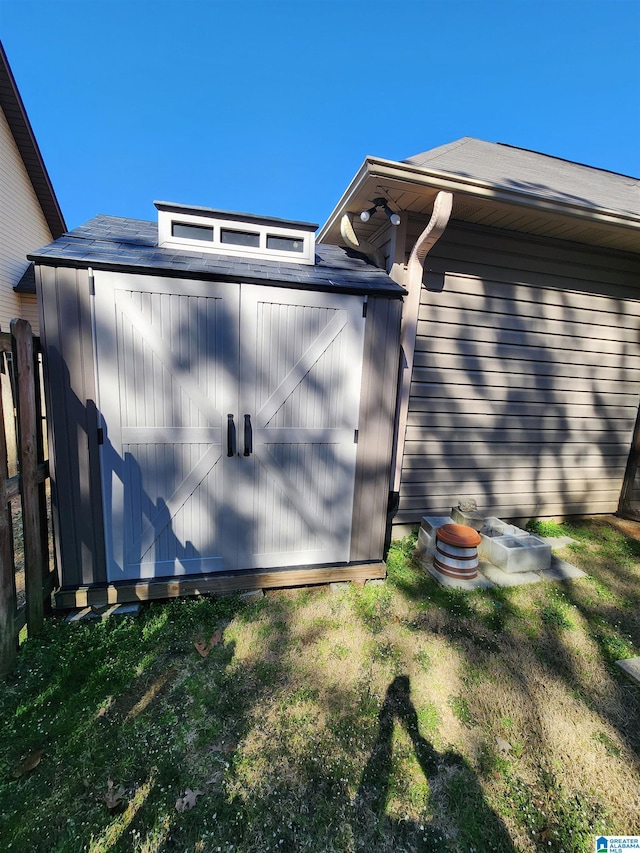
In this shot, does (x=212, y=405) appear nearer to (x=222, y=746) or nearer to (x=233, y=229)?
(x=233, y=229)

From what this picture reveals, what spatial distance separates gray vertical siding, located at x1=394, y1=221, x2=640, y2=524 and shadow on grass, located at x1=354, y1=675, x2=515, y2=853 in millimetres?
2212

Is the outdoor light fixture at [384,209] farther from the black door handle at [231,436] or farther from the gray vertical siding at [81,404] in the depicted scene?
the black door handle at [231,436]

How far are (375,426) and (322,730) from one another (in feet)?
6.21

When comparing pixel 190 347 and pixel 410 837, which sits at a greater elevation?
pixel 190 347

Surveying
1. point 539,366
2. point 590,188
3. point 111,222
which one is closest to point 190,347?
point 111,222

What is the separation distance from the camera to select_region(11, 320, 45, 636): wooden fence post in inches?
86.7

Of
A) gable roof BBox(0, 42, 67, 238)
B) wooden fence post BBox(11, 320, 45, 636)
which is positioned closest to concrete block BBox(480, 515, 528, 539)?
wooden fence post BBox(11, 320, 45, 636)

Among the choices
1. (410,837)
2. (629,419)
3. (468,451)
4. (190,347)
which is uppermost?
(190,347)

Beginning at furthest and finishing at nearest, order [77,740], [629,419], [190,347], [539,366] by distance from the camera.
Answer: [629,419] < [539,366] < [190,347] < [77,740]

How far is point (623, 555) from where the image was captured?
378 cm

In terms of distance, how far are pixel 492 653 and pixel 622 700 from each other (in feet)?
2.23

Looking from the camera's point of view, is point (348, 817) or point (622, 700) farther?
point (622, 700)

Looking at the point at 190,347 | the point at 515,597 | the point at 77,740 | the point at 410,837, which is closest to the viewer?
the point at 410,837

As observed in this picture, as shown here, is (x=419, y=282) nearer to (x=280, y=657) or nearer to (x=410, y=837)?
(x=280, y=657)
